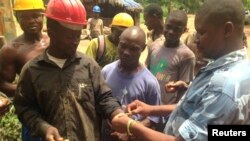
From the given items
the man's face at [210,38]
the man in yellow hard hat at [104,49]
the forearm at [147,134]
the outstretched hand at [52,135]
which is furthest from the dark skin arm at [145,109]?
the man in yellow hard hat at [104,49]

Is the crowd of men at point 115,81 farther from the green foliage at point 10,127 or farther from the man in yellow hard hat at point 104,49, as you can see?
the green foliage at point 10,127

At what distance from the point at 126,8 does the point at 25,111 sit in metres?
20.5

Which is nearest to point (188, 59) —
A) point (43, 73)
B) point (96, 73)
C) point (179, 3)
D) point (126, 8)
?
point (96, 73)

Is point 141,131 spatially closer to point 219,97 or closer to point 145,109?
point 145,109

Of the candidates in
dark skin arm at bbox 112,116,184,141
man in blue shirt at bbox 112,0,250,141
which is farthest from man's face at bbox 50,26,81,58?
man in blue shirt at bbox 112,0,250,141

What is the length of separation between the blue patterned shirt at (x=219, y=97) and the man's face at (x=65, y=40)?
965mm

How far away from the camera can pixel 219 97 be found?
6.70ft

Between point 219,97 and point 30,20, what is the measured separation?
245 cm

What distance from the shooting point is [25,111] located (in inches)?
108

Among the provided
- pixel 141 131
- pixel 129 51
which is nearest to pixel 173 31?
pixel 129 51

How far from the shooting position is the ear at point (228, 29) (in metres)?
2.13

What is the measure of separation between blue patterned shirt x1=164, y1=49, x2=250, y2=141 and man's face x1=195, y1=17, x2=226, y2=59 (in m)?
0.06

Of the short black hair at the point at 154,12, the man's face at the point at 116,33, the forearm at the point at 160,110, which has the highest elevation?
the short black hair at the point at 154,12

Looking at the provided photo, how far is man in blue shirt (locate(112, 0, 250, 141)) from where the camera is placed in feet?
6.68
